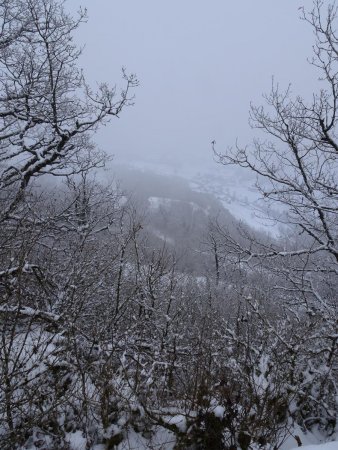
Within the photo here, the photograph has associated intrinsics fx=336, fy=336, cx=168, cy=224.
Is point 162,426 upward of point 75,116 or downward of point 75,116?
downward

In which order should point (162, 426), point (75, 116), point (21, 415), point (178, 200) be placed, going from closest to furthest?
point (21, 415), point (162, 426), point (75, 116), point (178, 200)

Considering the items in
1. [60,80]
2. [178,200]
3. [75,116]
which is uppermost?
[60,80]

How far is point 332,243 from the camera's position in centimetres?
826

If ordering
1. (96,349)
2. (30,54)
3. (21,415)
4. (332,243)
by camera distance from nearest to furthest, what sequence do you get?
1. (21,415)
2. (96,349)
3. (332,243)
4. (30,54)

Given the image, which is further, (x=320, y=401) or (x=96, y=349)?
(x=96, y=349)

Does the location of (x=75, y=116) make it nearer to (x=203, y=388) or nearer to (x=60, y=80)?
(x=60, y=80)

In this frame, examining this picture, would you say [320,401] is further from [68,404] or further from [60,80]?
[60,80]

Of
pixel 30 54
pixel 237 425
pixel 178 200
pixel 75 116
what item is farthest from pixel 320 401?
pixel 178 200

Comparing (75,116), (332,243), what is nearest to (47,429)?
(332,243)

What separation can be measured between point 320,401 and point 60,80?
9683 mm

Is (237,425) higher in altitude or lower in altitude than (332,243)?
lower

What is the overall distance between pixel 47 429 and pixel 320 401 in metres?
4.40

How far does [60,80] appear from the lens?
9.34 m

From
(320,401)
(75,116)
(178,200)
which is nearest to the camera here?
(320,401)
